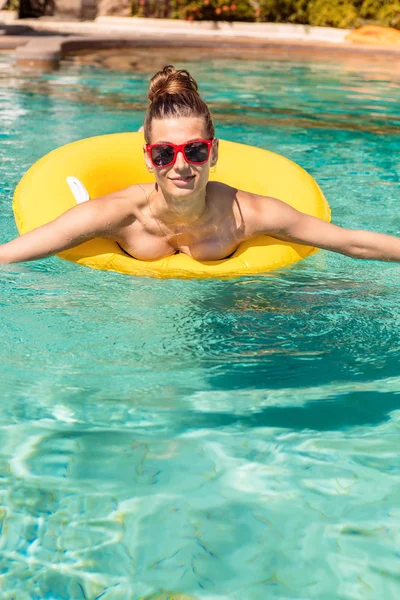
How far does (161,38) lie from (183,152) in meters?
9.54

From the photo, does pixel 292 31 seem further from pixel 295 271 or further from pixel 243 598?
pixel 243 598

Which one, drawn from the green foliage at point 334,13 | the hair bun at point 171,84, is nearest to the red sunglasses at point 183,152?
the hair bun at point 171,84

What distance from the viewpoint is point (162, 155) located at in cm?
288

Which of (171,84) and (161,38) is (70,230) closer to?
(171,84)

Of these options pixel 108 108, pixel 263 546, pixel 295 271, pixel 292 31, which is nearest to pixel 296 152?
pixel 108 108

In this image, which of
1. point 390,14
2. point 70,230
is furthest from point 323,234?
point 390,14

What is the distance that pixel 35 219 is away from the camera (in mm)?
3494

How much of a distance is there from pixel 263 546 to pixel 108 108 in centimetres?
615

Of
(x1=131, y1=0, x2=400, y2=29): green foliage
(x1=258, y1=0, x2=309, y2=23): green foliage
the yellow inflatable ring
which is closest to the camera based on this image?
the yellow inflatable ring

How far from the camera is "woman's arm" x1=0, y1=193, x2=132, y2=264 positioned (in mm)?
→ 3039

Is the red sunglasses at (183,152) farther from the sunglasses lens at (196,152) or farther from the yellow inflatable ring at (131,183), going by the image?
the yellow inflatable ring at (131,183)

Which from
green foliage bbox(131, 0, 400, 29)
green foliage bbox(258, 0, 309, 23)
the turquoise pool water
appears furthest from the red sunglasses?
green foliage bbox(258, 0, 309, 23)

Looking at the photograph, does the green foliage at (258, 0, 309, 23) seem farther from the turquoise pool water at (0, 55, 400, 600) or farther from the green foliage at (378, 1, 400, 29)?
the turquoise pool water at (0, 55, 400, 600)

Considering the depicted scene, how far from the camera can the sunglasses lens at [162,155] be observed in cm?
286
